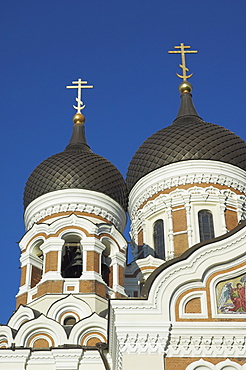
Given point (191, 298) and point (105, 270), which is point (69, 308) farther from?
point (191, 298)

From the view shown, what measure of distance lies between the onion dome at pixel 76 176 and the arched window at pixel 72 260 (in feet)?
5.03

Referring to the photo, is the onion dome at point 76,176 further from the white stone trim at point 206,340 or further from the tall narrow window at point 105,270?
the white stone trim at point 206,340

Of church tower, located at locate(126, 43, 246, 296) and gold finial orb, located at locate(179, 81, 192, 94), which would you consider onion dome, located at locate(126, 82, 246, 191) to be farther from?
gold finial orb, located at locate(179, 81, 192, 94)

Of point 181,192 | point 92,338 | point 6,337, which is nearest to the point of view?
point 92,338

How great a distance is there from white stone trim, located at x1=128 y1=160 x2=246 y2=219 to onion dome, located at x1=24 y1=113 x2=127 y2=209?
0.68 m

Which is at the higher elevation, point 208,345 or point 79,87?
point 79,87

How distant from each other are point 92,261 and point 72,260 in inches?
44.4

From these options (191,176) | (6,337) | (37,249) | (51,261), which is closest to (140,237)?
(191,176)

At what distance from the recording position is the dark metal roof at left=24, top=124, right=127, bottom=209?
17812 millimetres

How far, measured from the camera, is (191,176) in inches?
719

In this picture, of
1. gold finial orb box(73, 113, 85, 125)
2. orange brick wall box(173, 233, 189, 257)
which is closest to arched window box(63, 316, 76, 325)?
orange brick wall box(173, 233, 189, 257)

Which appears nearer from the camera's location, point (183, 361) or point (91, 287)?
point (183, 361)

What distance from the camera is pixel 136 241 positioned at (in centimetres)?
1894

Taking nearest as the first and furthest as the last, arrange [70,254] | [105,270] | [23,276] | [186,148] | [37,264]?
[23,276] → [105,270] → [37,264] → [70,254] → [186,148]
